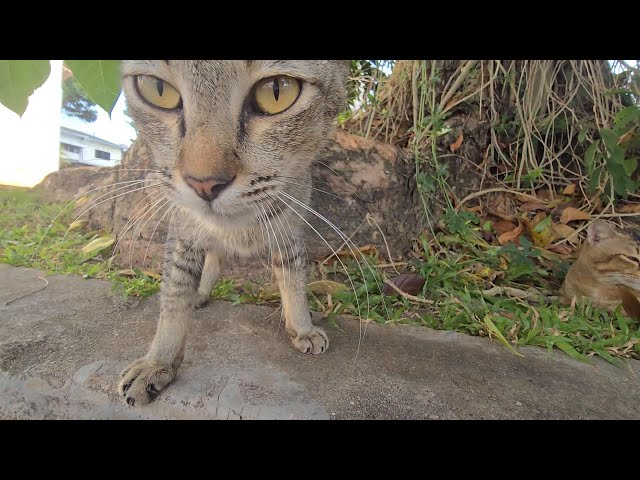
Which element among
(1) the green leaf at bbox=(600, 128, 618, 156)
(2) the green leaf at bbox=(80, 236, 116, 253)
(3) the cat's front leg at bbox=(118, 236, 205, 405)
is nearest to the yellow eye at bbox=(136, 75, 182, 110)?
(3) the cat's front leg at bbox=(118, 236, 205, 405)

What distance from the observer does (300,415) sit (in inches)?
40.7

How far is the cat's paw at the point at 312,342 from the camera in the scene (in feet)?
4.82

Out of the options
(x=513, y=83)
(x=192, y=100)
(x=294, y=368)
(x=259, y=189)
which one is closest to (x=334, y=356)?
(x=294, y=368)

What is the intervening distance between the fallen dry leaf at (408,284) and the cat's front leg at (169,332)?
104 cm

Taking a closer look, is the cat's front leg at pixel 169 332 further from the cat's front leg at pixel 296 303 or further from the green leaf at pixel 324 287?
the green leaf at pixel 324 287

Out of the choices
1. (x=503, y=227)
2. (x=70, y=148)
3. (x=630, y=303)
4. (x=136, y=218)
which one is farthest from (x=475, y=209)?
(x=70, y=148)

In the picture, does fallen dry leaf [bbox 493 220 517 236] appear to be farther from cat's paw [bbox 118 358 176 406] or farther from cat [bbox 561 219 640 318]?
cat's paw [bbox 118 358 176 406]

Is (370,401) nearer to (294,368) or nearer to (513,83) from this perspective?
(294,368)

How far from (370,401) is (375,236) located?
1410 millimetres

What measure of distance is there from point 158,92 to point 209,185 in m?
0.31

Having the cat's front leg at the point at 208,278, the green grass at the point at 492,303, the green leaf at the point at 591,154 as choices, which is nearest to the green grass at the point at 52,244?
the cat's front leg at the point at 208,278

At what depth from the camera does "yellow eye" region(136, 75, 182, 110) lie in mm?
962

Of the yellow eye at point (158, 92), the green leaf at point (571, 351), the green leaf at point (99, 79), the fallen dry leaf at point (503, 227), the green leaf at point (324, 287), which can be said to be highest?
the yellow eye at point (158, 92)

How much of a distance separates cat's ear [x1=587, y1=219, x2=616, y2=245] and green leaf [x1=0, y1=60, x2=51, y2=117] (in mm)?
2624
